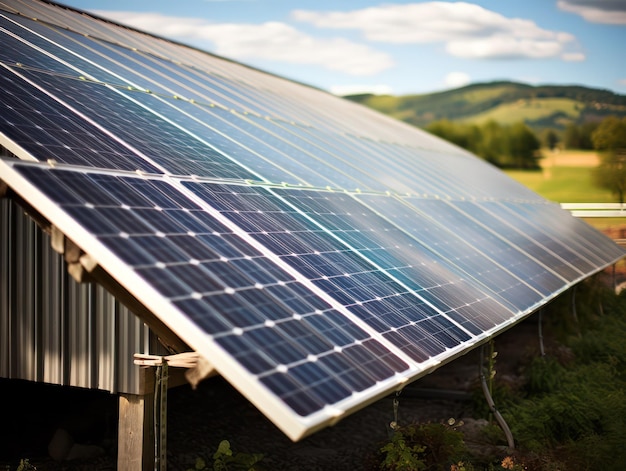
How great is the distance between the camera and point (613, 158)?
67.9 meters

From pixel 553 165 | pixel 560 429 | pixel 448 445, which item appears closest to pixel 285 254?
pixel 448 445

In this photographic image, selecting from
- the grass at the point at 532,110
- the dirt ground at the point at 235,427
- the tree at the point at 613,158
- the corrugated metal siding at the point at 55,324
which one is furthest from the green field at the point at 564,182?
the corrugated metal siding at the point at 55,324

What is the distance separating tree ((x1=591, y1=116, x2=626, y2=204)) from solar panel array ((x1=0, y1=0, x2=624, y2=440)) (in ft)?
159

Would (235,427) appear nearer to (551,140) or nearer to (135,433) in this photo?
(135,433)

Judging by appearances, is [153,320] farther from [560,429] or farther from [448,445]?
[560,429]

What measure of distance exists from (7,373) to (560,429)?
1027cm

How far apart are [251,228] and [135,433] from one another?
3.09 m

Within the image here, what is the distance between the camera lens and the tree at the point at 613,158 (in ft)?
213

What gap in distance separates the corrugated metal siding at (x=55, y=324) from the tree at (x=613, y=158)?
56005 millimetres

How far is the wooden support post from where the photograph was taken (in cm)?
965

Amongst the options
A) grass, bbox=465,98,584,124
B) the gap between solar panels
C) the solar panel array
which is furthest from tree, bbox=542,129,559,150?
the gap between solar panels

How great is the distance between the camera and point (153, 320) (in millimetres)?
8906

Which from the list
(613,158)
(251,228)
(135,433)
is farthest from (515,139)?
(135,433)

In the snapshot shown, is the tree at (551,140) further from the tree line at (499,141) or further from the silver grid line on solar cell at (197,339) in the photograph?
the silver grid line on solar cell at (197,339)
